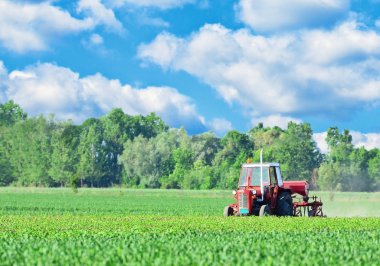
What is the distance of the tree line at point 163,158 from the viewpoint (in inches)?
4926

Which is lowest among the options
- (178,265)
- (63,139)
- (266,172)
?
(178,265)

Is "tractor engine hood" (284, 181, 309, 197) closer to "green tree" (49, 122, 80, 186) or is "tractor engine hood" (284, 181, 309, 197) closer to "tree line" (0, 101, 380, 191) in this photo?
"tree line" (0, 101, 380, 191)

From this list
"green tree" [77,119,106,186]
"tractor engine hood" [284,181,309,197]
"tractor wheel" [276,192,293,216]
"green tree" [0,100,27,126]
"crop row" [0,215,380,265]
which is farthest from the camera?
"green tree" [0,100,27,126]

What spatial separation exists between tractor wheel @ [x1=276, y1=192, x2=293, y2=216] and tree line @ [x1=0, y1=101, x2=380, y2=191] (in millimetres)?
85823

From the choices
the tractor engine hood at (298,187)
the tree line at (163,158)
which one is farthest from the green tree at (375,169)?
the tractor engine hood at (298,187)

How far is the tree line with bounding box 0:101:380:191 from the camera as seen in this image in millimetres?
125125

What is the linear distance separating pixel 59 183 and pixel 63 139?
26.7ft

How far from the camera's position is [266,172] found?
32281 millimetres

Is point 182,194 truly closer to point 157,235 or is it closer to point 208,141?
point 208,141

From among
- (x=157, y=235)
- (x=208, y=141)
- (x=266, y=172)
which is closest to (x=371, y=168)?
(x=208, y=141)

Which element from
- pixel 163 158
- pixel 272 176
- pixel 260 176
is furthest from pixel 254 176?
pixel 163 158

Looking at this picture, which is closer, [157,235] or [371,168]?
[157,235]

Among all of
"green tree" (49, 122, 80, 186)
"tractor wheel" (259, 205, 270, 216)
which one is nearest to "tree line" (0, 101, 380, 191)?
"green tree" (49, 122, 80, 186)

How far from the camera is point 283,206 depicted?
3219 centimetres
